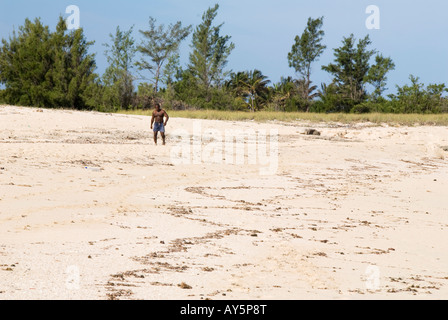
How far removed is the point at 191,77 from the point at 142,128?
34.5 metres

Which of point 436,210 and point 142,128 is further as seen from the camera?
point 142,128

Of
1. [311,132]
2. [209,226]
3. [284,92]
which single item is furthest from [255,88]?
[209,226]

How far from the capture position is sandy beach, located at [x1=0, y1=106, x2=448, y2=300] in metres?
4.79

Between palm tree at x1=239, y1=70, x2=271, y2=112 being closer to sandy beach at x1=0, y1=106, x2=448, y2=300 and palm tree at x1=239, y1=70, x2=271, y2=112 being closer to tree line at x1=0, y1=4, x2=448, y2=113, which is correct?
tree line at x1=0, y1=4, x2=448, y2=113

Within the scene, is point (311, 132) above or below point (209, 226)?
above

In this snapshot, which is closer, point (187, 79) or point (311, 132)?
point (311, 132)

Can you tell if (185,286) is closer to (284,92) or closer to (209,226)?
(209,226)

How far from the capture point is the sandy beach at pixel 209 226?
15.7ft

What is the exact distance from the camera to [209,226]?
288 inches

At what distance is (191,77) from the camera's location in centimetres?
5459

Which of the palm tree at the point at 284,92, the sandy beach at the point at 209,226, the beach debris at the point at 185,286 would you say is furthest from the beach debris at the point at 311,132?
the palm tree at the point at 284,92

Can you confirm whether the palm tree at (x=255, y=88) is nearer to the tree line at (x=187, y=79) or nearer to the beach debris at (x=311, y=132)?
the tree line at (x=187, y=79)

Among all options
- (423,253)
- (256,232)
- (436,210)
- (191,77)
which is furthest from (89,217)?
(191,77)
